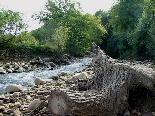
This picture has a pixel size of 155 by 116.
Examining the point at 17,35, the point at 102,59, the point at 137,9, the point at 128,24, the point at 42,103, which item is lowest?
the point at 42,103

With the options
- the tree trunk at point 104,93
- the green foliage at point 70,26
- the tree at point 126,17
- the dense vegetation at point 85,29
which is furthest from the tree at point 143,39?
the tree trunk at point 104,93

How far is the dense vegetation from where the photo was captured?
11953mm

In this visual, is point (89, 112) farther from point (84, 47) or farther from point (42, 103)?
point (84, 47)

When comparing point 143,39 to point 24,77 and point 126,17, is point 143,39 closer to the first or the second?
point 126,17

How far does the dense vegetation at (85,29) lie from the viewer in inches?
471

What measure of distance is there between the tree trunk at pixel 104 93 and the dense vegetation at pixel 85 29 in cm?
608

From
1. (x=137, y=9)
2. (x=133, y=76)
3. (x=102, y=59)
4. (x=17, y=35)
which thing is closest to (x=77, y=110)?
(x=133, y=76)

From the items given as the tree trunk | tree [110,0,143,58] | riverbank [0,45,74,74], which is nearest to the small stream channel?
riverbank [0,45,74,74]

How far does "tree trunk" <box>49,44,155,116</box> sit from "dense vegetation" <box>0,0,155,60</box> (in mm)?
6080

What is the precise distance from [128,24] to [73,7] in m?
8.05

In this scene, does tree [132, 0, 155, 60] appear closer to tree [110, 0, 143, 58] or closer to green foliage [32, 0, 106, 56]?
tree [110, 0, 143, 58]

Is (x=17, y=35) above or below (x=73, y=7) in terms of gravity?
below

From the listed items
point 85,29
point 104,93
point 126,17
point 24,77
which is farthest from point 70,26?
point 104,93

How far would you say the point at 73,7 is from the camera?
24016mm
